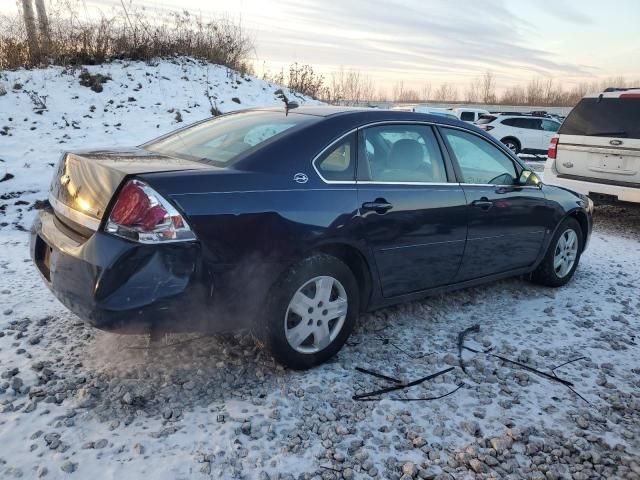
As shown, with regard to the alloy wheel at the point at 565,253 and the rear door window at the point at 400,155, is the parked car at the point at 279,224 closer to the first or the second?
the rear door window at the point at 400,155

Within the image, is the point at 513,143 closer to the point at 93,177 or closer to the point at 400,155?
the point at 400,155

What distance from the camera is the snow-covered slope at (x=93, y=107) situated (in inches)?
300

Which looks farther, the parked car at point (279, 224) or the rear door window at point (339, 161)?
the rear door window at point (339, 161)

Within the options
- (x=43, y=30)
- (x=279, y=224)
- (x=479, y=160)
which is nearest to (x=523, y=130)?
(x=43, y=30)

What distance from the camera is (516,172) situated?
14.7 feet

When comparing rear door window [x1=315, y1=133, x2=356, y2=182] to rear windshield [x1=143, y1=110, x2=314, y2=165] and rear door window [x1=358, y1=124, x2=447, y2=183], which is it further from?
rear windshield [x1=143, y1=110, x2=314, y2=165]

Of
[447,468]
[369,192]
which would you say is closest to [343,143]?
[369,192]

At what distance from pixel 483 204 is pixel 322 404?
81.0 inches

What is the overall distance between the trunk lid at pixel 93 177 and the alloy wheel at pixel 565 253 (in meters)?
3.55

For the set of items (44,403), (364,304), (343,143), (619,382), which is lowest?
(619,382)

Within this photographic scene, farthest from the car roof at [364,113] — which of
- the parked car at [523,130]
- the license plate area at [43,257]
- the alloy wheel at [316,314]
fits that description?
the parked car at [523,130]

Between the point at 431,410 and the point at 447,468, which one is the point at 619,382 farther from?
the point at 447,468

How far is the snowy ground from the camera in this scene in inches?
95.6

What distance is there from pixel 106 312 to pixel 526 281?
4.03 metres
